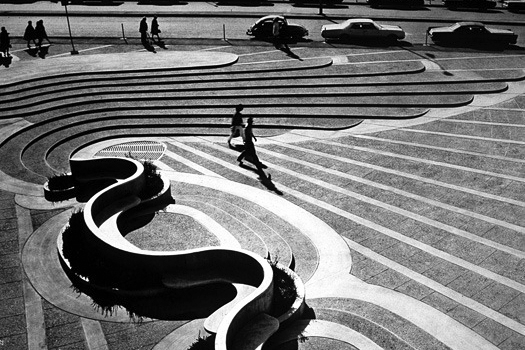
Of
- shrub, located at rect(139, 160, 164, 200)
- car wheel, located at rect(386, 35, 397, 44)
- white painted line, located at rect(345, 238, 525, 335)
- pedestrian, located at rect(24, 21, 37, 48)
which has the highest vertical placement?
pedestrian, located at rect(24, 21, 37, 48)

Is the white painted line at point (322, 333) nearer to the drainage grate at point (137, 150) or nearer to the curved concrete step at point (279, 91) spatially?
the drainage grate at point (137, 150)

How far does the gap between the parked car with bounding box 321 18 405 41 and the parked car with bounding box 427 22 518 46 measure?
86.4 inches

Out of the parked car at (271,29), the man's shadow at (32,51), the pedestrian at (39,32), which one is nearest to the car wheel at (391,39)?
the parked car at (271,29)

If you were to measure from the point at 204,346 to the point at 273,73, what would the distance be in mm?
18238

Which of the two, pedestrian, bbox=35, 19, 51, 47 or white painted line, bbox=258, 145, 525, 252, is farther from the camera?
pedestrian, bbox=35, 19, 51, 47

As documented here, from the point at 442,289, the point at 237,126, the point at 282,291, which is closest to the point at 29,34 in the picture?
the point at 237,126

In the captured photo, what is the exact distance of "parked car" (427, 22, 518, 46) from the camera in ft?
109

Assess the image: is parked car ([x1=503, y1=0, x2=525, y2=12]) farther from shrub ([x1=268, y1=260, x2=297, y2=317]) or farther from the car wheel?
shrub ([x1=268, y1=260, x2=297, y2=317])

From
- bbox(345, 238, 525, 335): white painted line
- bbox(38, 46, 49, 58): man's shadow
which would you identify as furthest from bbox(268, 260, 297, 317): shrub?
bbox(38, 46, 49, 58): man's shadow

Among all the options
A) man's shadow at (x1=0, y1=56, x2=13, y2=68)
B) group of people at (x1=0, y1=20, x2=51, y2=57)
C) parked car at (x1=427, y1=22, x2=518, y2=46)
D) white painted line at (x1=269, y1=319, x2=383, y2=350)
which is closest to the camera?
white painted line at (x1=269, y1=319, x2=383, y2=350)

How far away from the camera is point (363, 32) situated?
32.9 m

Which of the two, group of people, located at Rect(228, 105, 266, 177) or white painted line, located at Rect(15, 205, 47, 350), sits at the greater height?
group of people, located at Rect(228, 105, 266, 177)

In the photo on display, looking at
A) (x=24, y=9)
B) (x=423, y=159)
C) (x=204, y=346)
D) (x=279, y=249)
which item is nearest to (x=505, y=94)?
(x=423, y=159)

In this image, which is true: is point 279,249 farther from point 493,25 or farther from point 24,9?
point 24,9
